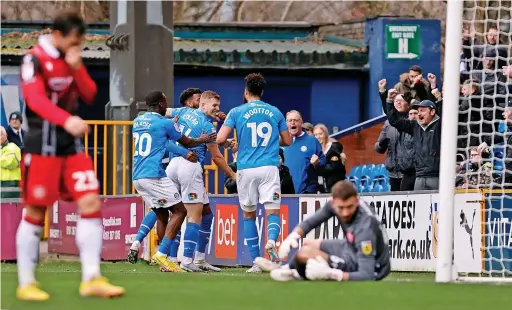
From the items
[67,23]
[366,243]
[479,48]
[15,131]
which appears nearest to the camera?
[67,23]

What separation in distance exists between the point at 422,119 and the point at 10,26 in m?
15.6

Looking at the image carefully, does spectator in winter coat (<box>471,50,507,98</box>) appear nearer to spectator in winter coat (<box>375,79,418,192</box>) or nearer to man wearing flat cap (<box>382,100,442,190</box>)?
man wearing flat cap (<box>382,100,442,190</box>)

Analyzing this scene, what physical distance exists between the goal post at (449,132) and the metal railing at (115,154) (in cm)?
804

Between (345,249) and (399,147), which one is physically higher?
(399,147)

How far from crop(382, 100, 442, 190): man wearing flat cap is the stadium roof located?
1142cm

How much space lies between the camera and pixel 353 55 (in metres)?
28.0

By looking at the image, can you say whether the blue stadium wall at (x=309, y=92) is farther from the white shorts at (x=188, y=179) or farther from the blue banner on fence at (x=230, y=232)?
the white shorts at (x=188, y=179)

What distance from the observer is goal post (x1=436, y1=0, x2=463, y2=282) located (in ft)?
39.6

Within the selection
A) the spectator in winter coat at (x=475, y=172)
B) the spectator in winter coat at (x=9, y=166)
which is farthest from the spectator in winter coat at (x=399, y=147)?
the spectator in winter coat at (x=9, y=166)

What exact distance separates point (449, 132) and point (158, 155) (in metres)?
4.79

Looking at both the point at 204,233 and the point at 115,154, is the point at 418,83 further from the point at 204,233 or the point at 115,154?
the point at 115,154

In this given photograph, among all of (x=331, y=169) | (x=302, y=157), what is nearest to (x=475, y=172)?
(x=331, y=169)

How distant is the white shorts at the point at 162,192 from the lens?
16.0 meters

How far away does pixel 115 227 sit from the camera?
776 inches
